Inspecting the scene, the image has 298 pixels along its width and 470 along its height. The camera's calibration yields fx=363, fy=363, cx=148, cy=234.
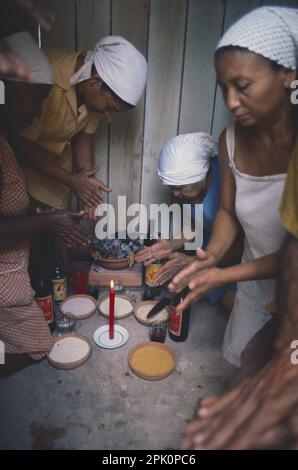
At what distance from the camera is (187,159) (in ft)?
7.53

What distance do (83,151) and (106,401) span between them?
5.56 feet

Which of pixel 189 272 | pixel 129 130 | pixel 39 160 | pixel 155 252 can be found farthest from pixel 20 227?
pixel 129 130

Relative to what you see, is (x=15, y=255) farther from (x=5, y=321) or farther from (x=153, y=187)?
(x=153, y=187)

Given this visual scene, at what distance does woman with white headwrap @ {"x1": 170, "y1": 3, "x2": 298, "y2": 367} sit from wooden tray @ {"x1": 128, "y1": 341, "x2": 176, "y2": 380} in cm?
36

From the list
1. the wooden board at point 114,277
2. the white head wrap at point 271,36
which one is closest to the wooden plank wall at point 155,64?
the wooden board at point 114,277

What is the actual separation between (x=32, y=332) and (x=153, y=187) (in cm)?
158

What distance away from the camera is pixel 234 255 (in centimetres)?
244

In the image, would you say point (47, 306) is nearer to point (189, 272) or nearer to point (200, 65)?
point (189, 272)

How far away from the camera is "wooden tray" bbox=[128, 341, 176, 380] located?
78.5 inches

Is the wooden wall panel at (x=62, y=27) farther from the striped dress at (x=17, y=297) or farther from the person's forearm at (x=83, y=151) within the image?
the striped dress at (x=17, y=297)

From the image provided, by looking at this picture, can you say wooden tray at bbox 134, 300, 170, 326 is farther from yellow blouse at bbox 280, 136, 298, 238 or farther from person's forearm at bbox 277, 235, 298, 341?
yellow blouse at bbox 280, 136, 298, 238

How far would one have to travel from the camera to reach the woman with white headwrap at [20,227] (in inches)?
70.9

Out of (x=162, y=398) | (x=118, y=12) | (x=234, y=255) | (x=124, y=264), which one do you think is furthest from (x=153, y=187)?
(x=162, y=398)

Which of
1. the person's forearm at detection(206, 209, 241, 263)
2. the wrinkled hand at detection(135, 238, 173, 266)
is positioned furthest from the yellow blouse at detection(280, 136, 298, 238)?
the wrinkled hand at detection(135, 238, 173, 266)
